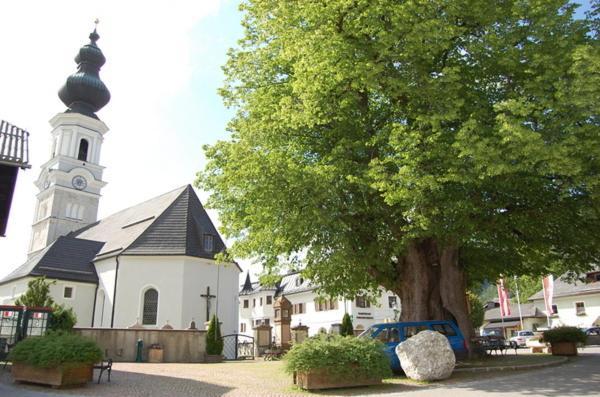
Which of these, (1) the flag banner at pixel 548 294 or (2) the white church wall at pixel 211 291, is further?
(1) the flag banner at pixel 548 294

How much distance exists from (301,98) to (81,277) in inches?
1038

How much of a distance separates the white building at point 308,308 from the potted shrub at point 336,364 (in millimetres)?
29107

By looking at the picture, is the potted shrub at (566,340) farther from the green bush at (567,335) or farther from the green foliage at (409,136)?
the green foliage at (409,136)

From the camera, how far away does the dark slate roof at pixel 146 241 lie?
1270 inches

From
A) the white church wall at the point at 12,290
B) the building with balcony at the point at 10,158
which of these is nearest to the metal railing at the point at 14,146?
the building with balcony at the point at 10,158

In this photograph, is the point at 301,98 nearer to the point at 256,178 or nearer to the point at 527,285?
the point at 256,178

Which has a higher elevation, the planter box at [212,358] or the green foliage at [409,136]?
the green foliage at [409,136]

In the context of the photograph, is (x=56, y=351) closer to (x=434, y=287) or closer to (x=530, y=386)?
(x=530, y=386)

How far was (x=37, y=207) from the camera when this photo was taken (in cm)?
5256

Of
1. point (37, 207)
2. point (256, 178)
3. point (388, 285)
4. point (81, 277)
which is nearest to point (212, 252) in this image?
point (81, 277)

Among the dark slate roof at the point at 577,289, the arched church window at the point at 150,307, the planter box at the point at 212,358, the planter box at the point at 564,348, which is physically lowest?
the planter box at the point at 212,358

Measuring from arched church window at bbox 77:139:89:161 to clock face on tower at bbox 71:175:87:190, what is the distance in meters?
2.09

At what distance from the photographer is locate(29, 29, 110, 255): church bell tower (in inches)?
1961

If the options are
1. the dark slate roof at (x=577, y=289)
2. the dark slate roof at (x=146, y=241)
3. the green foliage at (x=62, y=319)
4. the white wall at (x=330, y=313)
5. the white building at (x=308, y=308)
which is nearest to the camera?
the green foliage at (x=62, y=319)
